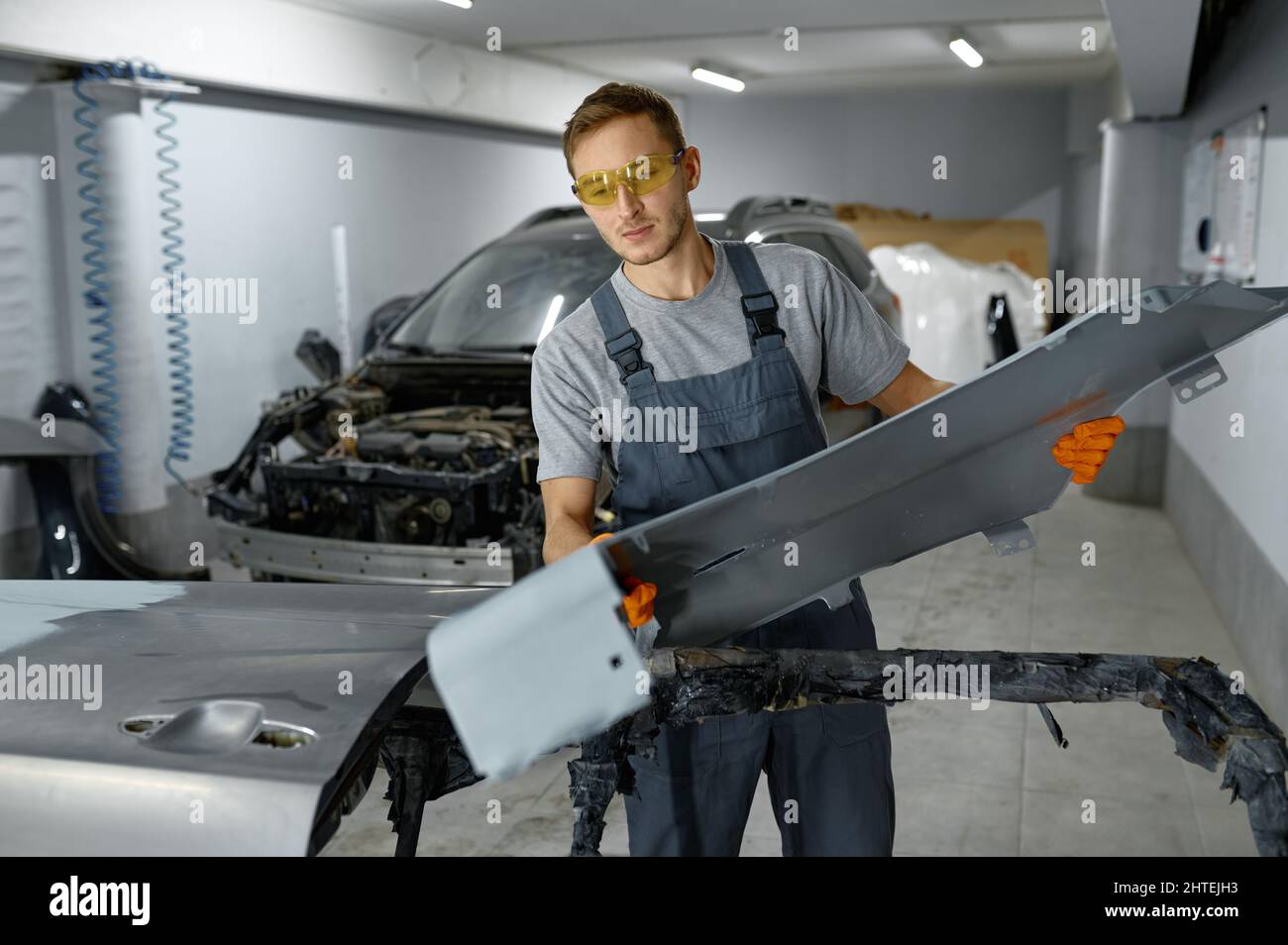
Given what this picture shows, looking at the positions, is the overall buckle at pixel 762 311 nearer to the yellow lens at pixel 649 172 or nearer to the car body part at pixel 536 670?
the yellow lens at pixel 649 172

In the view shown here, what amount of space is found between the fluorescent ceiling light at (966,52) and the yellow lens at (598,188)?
831 cm

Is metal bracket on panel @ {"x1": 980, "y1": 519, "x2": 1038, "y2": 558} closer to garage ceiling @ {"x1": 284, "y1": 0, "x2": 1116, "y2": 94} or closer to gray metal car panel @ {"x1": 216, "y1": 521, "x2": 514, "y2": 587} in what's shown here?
gray metal car panel @ {"x1": 216, "y1": 521, "x2": 514, "y2": 587}

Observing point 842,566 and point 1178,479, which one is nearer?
point 842,566

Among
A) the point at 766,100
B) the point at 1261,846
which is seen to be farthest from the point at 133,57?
the point at 766,100

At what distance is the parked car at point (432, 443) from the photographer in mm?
3846

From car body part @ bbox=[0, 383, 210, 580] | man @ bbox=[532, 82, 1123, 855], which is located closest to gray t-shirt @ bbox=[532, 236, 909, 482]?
man @ bbox=[532, 82, 1123, 855]

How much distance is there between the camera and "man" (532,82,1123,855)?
181 cm

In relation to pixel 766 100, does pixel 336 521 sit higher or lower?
lower

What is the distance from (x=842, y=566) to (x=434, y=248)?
7.55 metres

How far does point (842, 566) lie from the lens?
69.8 inches

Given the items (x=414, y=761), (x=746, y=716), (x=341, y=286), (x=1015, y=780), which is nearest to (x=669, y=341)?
(x=746, y=716)

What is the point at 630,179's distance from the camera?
5.86ft

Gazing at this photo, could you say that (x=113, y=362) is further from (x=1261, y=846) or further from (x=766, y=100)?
(x=766, y=100)

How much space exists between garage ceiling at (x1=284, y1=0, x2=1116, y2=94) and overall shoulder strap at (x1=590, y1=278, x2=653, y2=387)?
581 centimetres
